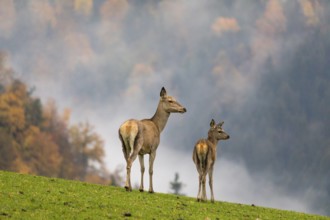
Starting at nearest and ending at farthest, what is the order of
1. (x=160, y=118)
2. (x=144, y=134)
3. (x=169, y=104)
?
(x=144, y=134), (x=160, y=118), (x=169, y=104)

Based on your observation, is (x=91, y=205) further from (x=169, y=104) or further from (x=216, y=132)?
(x=216, y=132)

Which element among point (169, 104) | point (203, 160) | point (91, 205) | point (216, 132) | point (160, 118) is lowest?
point (91, 205)

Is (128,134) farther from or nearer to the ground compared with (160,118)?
nearer to the ground

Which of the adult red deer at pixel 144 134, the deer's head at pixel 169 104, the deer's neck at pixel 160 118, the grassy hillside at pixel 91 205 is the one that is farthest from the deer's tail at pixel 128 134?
the deer's head at pixel 169 104

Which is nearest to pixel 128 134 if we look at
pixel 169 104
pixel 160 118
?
pixel 160 118

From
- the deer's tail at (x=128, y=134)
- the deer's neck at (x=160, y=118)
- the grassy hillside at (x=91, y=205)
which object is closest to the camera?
the grassy hillside at (x=91, y=205)

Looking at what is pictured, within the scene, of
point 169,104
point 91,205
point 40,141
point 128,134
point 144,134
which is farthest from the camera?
point 40,141

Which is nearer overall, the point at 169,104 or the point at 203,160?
the point at 203,160

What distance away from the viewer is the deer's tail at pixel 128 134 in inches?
1139

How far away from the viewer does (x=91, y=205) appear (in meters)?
22.8

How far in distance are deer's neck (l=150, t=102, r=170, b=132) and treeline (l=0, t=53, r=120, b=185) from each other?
70678mm

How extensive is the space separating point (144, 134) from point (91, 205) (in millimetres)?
7575

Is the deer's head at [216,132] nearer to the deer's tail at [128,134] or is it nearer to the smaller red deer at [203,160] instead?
the smaller red deer at [203,160]

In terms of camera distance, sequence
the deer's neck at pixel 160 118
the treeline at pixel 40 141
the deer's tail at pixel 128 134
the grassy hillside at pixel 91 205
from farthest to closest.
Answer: the treeline at pixel 40 141
the deer's neck at pixel 160 118
the deer's tail at pixel 128 134
the grassy hillside at pixel 91 205
